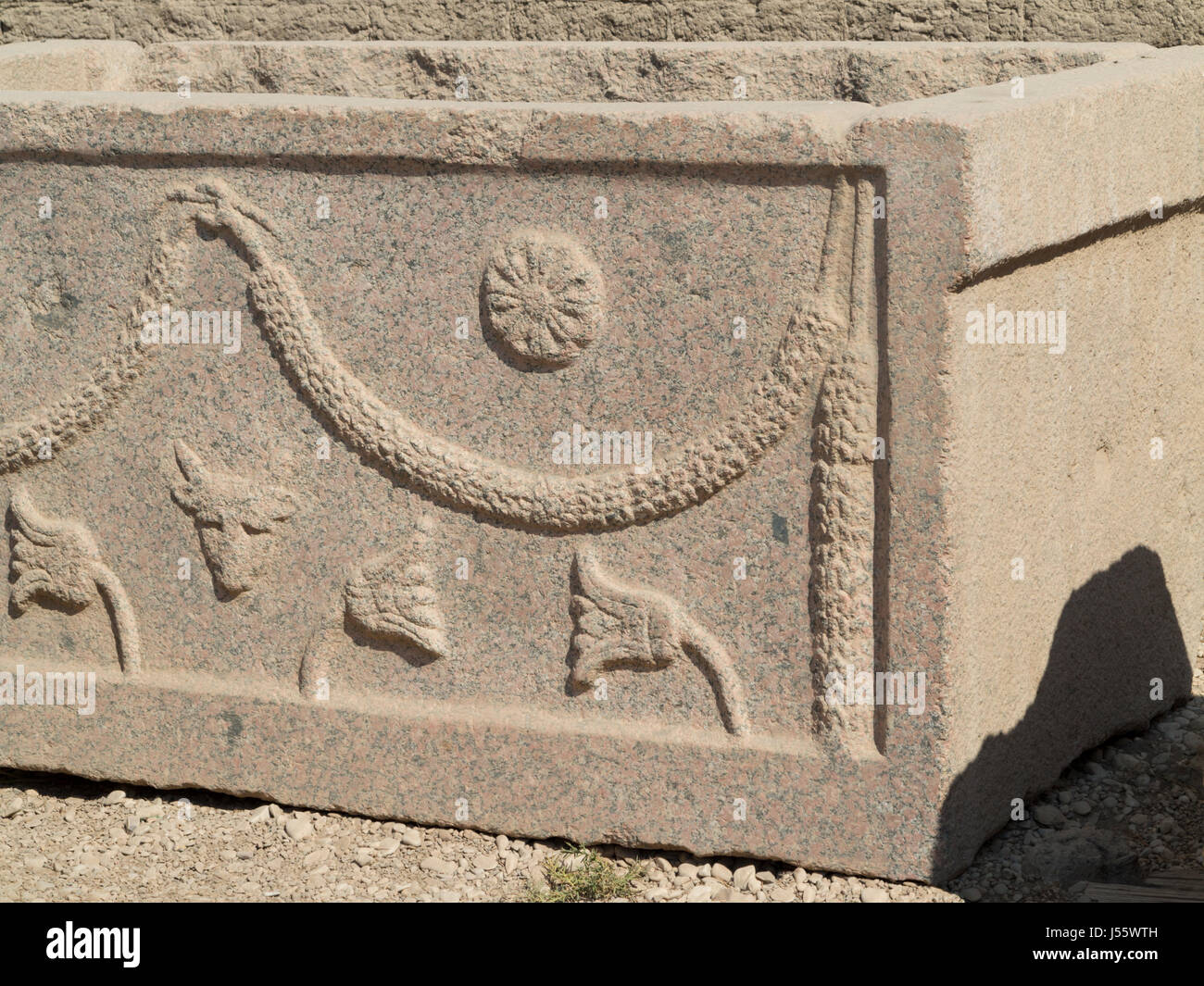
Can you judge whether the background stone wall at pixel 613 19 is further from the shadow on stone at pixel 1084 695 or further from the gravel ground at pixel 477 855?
the gravel ground at pixel 477 855

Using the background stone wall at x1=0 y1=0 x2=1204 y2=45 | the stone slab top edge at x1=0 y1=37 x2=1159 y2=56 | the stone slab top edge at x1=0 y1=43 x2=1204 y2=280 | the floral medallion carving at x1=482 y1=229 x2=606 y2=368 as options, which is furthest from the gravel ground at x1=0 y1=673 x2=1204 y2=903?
the background stone wall at x1=0 y1=0 x2=1204 y2=45

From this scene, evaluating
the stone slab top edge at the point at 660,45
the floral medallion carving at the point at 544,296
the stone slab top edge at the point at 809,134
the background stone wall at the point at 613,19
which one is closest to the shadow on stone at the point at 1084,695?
the stone slab top edge at the point at 809,134

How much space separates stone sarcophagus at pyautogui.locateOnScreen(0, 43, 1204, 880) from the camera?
304cm

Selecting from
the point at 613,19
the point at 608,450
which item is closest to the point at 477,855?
the point at 608,450

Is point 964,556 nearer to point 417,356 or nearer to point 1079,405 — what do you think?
point 1079,405

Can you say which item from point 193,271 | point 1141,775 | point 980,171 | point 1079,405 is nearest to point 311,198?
point 193,271

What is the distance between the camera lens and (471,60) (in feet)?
14.5

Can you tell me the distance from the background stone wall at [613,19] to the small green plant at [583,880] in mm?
2487

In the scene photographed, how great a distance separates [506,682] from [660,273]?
0.91 meters

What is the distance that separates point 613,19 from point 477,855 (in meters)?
2.54

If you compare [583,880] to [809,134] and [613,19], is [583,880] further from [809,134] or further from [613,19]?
[613,19]

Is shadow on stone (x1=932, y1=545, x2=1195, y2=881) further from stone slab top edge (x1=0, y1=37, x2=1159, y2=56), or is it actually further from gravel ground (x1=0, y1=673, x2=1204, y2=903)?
stone slab top edge (x1=0, y1=37, x2=1159, y2=56)

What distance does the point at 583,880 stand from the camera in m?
3.26

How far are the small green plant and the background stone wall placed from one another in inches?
97.9
